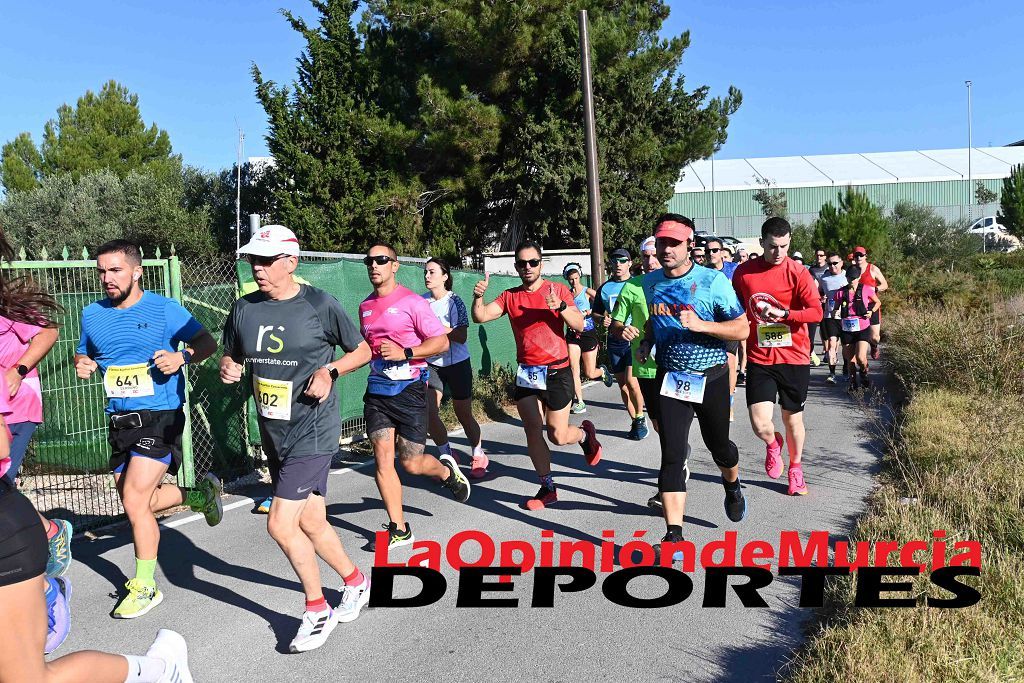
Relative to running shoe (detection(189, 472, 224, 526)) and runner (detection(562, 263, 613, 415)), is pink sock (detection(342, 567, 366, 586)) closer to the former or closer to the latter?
running shoe (detection(189, 472, 224, 526))

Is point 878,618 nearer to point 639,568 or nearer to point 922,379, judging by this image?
point 639,568

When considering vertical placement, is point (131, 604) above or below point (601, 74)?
below

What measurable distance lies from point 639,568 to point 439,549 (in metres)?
1.32

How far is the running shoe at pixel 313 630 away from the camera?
4324 millimetres

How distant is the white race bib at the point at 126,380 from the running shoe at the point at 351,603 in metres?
1.67

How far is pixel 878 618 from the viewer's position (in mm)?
3859

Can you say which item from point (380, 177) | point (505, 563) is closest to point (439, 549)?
point (505, 563)

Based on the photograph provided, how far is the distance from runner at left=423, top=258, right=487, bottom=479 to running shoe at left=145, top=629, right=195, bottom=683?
4.22 meters

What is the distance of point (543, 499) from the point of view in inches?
272

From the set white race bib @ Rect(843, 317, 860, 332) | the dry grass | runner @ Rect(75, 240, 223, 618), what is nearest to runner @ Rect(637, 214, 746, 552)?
the dry grass

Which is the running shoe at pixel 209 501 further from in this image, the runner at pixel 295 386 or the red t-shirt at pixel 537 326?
the red t-shirt at pixel 537 326

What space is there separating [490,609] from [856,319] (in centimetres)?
836

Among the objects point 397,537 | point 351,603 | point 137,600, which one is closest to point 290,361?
point 351,603

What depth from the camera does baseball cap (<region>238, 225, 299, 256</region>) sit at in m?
4.39
